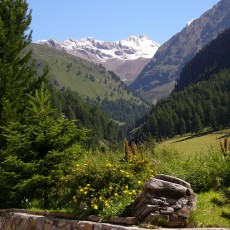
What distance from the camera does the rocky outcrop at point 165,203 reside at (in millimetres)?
7696

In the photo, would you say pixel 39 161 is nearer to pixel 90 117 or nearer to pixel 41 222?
pixel 41 222

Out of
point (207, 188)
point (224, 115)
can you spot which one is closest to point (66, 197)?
point (207, 188)

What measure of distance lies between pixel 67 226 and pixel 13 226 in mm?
2541

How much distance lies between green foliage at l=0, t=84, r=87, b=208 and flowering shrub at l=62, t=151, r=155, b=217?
0.99m

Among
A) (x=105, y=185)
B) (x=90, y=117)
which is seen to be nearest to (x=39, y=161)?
(x=105, y=185)

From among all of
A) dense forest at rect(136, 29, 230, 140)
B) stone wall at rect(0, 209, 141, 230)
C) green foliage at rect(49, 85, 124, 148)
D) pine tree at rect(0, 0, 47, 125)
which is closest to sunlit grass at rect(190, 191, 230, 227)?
stone wall at rect(0, 209, 141, 230)

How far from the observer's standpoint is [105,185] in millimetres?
9391

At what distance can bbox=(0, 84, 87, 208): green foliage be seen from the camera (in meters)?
10.9

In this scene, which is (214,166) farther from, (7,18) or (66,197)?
(7,18)

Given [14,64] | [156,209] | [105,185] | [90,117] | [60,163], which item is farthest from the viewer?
[90,117]

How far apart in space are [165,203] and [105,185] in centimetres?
197

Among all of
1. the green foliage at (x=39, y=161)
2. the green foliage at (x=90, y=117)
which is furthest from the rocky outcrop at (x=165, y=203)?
the green foliage at (x=90, y=117)

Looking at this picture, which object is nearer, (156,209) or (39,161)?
(156,209)

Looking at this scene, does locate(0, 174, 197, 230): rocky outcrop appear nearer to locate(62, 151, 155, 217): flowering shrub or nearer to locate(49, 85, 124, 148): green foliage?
locate(62, 151, 155, 217): flowering shrub
